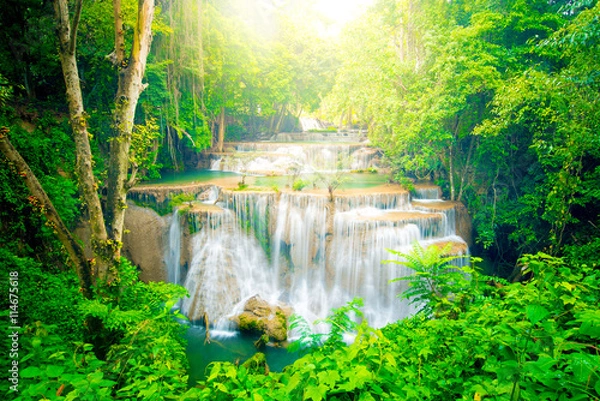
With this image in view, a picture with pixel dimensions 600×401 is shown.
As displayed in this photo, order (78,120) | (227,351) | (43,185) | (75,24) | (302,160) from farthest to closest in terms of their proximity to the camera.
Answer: (302,160) → (227,351) → (43,185) → (78,120) → (75,24)

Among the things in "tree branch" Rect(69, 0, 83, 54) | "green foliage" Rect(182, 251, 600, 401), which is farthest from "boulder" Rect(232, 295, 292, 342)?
"tree branch" Rect(69, 0, 83, 54)

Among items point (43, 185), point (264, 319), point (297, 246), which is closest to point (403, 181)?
point (297, 246)

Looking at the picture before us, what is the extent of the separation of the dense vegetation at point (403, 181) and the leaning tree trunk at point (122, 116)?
28cm

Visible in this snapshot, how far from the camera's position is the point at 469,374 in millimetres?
1985

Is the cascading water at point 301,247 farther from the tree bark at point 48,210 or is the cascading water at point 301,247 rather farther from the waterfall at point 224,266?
the tree bark at point 48,210

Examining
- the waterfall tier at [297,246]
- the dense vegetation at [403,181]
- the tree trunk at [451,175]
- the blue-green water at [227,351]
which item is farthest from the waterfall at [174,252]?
the tree trunk at [451,175]

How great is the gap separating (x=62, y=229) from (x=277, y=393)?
389 centimetres

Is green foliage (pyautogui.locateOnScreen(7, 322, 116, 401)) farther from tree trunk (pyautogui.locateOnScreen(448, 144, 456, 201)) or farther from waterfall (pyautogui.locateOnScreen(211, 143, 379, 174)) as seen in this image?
waterfall (pyautogui.locateOnScreen(211, 143, 379, 174))

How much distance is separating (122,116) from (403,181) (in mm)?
10533

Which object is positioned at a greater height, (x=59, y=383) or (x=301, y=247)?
(x=59, y=383)

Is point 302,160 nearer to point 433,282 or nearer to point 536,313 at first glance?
point 433,282

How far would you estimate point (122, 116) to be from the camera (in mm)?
4262

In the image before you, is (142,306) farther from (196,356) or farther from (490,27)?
(490,27)

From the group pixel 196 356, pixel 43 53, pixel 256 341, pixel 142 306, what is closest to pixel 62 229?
pixel 142 306
